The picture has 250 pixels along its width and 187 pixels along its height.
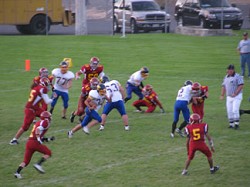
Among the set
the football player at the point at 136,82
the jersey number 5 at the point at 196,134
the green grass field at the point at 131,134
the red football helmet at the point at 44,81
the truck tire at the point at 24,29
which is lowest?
the green grass field at the point at 131,134

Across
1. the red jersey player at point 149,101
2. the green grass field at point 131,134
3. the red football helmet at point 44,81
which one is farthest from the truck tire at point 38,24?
the red football helmet at point 44,81

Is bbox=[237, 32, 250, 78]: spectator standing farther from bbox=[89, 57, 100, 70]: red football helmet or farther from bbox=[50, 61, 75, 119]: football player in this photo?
bbox=[50, 61, 75, 119]: football player

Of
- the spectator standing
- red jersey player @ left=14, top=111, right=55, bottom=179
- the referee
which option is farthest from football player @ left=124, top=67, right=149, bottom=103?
red jersey player @ left=14, top=111, right=55, bottom=179

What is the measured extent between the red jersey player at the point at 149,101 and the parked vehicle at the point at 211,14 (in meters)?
18.4

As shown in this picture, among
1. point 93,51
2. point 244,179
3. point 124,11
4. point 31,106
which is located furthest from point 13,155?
point 124,11

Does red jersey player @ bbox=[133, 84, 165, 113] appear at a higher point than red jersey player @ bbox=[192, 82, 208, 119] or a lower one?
lower

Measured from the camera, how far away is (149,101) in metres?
20.7

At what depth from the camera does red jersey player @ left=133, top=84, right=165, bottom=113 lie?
20.5 metres

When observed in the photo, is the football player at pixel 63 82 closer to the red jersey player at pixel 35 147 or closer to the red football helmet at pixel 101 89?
the red football helmet at pixel 101 89

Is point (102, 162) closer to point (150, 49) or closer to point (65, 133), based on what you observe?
point (65, 133)

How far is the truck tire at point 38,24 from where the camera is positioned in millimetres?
39594

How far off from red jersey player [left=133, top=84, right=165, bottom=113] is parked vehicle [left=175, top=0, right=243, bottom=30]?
18360 millimetres

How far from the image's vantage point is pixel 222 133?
57.6 feet

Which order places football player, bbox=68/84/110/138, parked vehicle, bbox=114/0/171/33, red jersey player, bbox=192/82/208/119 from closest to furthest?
red jersey player, bbox=192/82/208/119, football player, bbox=68/84/110/138, parked vehicle, bbox=114/0/171/33
